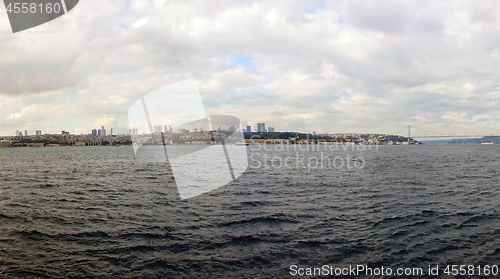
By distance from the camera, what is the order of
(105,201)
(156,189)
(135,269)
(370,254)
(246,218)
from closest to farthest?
(135,269) < (370,254) < (246,218) < (105,201) < (156,189)

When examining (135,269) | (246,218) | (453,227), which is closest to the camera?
(135,269)

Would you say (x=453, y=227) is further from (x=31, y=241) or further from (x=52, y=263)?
(x=31, y=241)

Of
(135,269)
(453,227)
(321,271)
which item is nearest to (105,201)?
(135,269)

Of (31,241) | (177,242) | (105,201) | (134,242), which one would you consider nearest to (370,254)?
(177,242)

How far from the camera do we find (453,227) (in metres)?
14.8

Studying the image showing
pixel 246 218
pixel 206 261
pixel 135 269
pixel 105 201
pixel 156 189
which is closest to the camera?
pixel 135 269

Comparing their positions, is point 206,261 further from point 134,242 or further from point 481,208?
point 481,208

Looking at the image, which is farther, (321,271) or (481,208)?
(481,208)

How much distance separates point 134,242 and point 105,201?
Answer: 416 inches

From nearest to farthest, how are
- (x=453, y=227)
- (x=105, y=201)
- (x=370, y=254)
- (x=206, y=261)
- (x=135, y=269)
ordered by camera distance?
(x=135, y=269) < (x=206, y=261) < (x=370, y=254) < (x=453, y=227) < (x=105, y=201)

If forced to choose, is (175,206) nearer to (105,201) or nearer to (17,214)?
(105,201)

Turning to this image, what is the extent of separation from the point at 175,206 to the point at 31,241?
8.30 m

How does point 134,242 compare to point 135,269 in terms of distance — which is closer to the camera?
point 135,269

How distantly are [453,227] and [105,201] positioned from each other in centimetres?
2344
